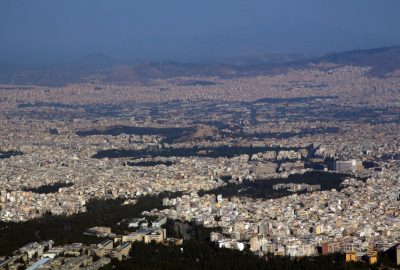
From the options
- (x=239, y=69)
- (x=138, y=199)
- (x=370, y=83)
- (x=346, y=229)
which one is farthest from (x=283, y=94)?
(x=346, y=229)

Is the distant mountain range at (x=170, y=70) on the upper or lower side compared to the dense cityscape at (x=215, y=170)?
lower

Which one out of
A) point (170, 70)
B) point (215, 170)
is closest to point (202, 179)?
point (215, 170)

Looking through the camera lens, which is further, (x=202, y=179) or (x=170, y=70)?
(x=170, y=70)

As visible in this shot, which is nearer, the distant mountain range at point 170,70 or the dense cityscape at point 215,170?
the dense cityscape at point 215,170

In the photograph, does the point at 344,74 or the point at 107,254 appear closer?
the point at 107,254

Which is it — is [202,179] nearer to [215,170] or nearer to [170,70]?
[215,170]

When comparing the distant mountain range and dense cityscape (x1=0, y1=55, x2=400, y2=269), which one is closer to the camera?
dense cityscape (x1=0, y1=55, x2=400, y2=269)

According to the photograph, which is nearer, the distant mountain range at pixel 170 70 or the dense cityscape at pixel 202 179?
the dense cityscape at pixel 202 179

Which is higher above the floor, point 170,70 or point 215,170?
point 215,170

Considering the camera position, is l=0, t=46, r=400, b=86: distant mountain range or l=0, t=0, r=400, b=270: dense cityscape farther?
l=0, t=46, r=400, b=86: distant mountain range

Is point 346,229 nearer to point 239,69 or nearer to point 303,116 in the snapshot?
point 303,116

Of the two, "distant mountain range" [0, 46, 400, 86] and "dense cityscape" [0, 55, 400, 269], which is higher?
"dense cityscape" [0, 55, 400, 269]
